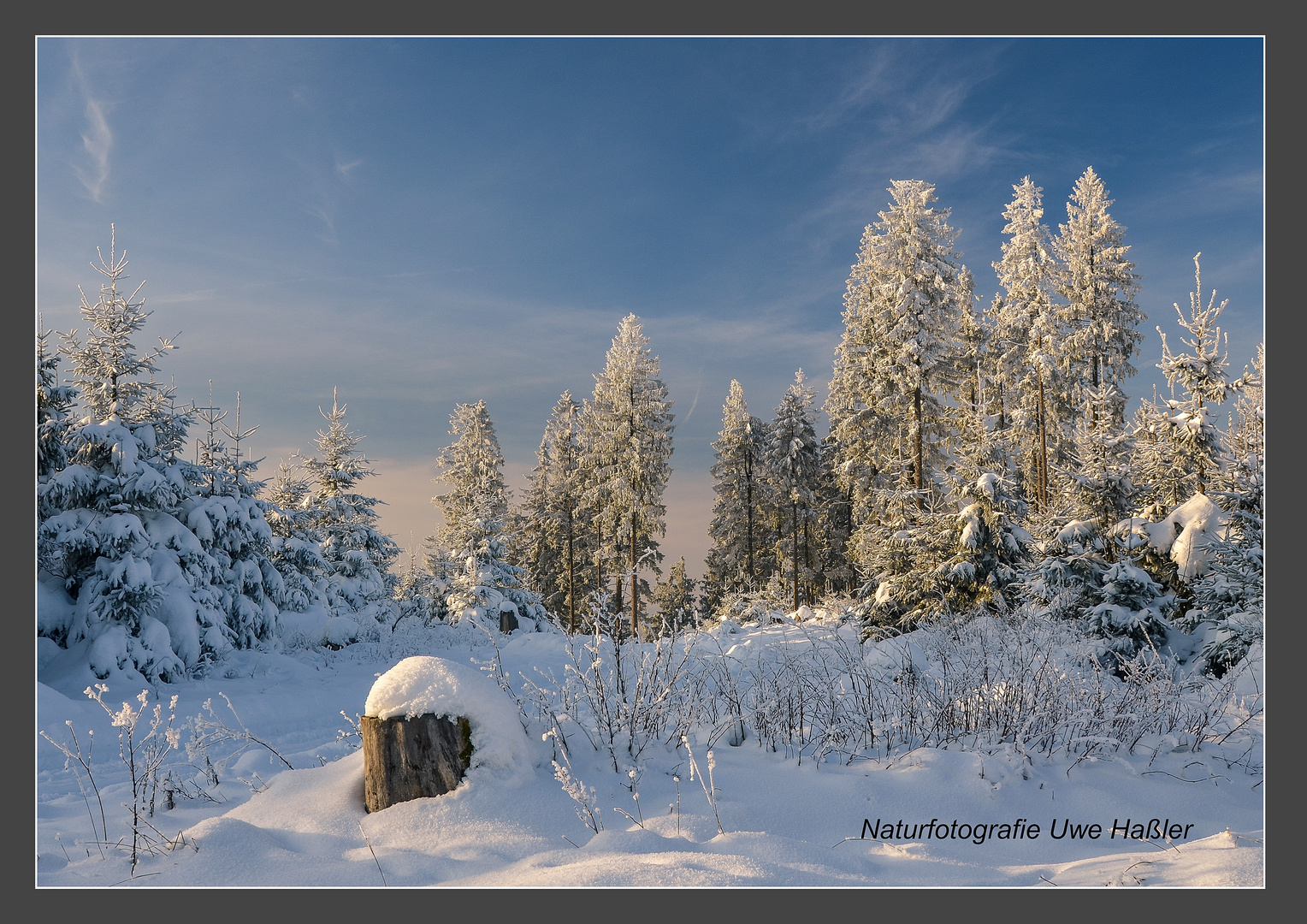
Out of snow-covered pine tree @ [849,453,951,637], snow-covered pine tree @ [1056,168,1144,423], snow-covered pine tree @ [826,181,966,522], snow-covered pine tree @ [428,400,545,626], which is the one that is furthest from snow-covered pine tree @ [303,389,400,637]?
snow-covered pine tree @ [1056,168,1144,423]

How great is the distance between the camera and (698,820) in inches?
134

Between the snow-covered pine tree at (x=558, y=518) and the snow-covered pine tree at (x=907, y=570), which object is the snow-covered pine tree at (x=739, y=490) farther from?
the snow-covered pine tree at (x=907, y=570)

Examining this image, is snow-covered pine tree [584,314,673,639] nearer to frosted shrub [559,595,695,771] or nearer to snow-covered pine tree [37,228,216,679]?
snow-covered pine tree [37,228,216,679]

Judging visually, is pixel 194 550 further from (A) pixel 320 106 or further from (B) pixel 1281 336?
(B) pixel 1281 336

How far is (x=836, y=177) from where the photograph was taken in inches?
223

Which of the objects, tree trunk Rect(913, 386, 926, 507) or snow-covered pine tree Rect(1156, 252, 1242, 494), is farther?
tree trunk Rect(913, 386, 926, 507)

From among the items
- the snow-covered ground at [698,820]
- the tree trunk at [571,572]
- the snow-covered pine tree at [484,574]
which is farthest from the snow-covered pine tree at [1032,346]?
the snow-covered ground at [698,820]

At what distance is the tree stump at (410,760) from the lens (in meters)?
3.59

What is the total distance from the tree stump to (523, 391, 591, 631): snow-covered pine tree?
25804 millimetres

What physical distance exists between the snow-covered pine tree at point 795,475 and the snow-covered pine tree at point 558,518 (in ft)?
27.6

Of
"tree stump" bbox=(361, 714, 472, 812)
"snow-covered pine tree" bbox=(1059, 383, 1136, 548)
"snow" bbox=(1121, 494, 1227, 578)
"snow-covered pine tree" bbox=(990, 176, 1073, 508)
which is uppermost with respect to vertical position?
"snow-covered pine tree" bbox=(990, 176, 1073, 508)

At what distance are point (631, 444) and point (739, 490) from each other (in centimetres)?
705

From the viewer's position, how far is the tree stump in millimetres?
3588

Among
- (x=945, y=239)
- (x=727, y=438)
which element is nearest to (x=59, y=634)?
(x=945, y=239)
